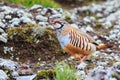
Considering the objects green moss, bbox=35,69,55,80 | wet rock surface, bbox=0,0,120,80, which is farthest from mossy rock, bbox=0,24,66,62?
green moss, bbox=35,69,55,80

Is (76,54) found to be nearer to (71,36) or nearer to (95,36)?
(71,36)

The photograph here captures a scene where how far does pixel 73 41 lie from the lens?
8188mm

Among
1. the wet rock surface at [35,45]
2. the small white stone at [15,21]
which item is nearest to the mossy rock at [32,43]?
the wet rock surface at [35,45]

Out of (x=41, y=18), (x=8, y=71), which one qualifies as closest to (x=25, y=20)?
(x=41, y=18)

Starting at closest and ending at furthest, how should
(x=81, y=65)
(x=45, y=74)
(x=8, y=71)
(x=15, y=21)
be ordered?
(x=45, y=74) < (x=8, y=71) < (x=81, y=65) < (x=15, y=21)

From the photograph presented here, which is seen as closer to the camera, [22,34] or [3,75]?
[3,75]

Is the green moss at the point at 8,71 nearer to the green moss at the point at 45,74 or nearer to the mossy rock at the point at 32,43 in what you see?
the green moss at the point at 45,74

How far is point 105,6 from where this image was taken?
17750 millimetres

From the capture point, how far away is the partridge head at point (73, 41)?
8188 millimetres

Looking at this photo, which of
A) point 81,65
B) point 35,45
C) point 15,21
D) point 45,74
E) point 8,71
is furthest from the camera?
point 15,21

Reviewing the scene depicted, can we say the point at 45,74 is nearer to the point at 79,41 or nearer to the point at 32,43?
the point at 79,41

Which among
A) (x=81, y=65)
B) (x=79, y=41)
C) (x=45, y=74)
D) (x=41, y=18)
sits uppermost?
(x=41, y=18)

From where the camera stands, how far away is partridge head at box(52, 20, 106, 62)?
322 inches

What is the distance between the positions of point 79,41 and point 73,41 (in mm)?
125
